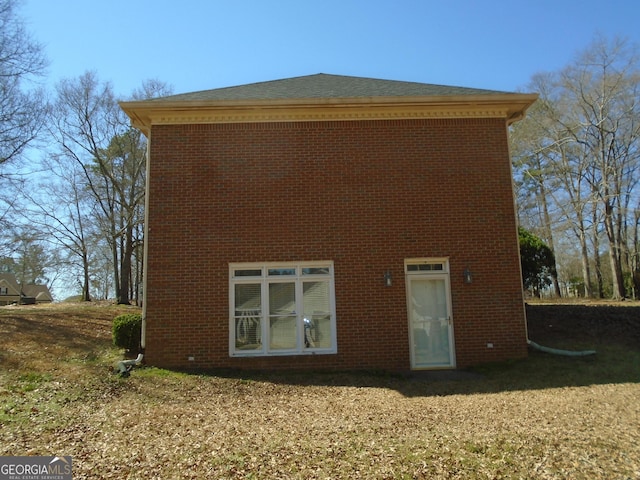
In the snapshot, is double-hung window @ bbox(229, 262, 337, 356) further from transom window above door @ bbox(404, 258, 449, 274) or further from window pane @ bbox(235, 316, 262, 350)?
transom window above door @ bbox(404, 258, 449, 274)

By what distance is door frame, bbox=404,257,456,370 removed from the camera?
10.3 m

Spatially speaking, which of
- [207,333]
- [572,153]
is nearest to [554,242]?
[572,153]

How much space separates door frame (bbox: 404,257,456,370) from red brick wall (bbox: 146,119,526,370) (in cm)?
12

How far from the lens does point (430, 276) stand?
1054 cm

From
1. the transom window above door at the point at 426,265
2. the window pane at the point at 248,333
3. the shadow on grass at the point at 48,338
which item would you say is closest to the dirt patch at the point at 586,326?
the transom window above door at the point at 426,265

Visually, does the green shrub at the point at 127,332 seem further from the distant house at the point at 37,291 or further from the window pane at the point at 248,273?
the distant house at the point at 37,291

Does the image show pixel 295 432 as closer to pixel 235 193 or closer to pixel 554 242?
pixel 235 193

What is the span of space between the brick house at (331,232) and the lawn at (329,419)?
0.80m

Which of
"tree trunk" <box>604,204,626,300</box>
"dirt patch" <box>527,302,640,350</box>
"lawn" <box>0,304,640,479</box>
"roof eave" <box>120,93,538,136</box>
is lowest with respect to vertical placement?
"lawn" <box>0,304,640,479</box>

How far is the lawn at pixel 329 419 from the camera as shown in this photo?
465 centimetres

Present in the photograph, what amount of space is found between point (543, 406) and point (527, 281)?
11507 mm

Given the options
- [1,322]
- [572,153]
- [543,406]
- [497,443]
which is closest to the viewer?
[497,443]

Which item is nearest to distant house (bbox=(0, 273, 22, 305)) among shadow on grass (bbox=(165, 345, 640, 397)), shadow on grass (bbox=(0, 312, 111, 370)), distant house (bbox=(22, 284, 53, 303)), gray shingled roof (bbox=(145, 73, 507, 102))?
distant house (bbox=(22, 284, 53, 303))

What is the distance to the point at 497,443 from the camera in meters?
5.10
